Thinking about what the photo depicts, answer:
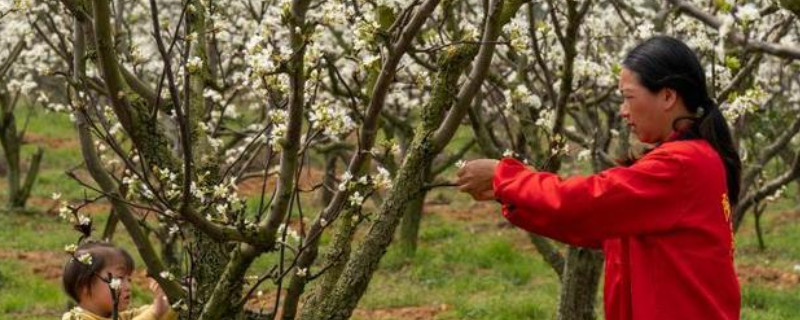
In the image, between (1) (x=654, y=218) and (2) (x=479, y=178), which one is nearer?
(1) (x=654, y=218)

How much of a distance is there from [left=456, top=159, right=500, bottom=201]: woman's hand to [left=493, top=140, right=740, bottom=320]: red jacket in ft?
0.16

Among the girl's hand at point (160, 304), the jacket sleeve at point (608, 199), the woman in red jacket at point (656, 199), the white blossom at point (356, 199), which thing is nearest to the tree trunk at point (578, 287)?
the girl's hand at point (160, 304)

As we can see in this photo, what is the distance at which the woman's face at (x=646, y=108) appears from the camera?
3254mm

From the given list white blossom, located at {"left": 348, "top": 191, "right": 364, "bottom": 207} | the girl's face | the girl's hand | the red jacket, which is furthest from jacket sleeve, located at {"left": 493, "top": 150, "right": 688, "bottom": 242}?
the girl's face

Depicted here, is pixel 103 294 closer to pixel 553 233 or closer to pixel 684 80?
pixel 553 233

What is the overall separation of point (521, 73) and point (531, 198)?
440 centimetres

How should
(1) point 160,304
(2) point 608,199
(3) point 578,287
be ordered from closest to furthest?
(2) point 608,199 < (1) point 160,304 < (3) point 578,287

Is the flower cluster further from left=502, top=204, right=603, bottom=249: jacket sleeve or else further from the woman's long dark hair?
the woman's long dark hair

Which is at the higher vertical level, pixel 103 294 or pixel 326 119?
pixel 326 119

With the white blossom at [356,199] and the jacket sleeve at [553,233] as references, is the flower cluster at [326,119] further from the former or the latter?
the jacket sleeve at [553,233]

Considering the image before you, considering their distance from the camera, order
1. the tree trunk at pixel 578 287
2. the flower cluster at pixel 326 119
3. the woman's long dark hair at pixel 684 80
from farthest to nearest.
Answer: the tree trunk at pixel 578 287 < the flower cluster at pixel 326 119 < the woman's long dark hair at pixel 684 80

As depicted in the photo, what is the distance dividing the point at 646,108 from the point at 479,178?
1.55ft

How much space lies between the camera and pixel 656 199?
313 centimetres

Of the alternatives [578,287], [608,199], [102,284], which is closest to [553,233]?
[608,199]
